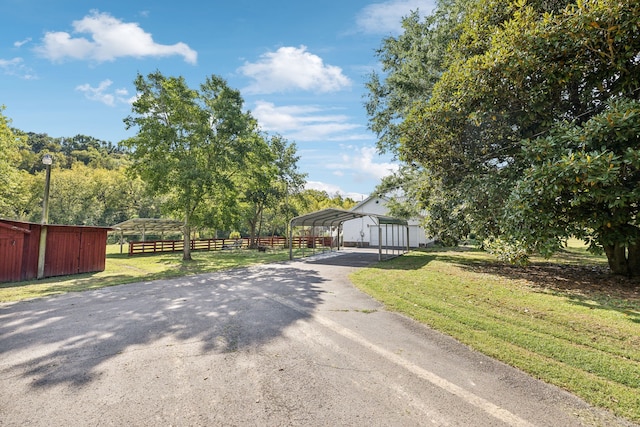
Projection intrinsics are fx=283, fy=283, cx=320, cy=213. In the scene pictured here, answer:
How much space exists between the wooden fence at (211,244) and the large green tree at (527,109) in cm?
1327

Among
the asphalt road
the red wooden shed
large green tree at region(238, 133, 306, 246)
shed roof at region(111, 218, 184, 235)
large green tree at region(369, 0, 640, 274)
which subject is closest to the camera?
the asphalt road

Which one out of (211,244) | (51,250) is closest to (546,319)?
(51,250)

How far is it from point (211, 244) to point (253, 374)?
901 inches

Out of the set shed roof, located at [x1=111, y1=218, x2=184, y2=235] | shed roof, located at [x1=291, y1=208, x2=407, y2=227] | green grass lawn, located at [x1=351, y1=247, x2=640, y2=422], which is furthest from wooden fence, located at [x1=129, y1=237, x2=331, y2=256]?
green grass lawn, located at [x1=351, y1=247, x2=640, y2=422]

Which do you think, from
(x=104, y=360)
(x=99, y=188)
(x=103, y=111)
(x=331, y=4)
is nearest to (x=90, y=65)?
(x=103, y=111)

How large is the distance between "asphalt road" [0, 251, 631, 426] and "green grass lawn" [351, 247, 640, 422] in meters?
0.40

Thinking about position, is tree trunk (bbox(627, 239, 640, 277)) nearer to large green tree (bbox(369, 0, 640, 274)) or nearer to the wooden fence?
large green tree (bbox(369, 0, 640, 274))

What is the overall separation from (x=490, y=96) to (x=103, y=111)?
17.2m

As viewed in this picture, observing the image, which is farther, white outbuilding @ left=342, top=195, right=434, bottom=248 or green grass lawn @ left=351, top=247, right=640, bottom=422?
white outbuilding @ left=342, top=195, right=434, bottom=248

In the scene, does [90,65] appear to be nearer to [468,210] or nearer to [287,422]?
[287,422]

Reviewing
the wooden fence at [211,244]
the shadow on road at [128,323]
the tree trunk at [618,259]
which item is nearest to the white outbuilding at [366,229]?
the wooden fence at [211,244]

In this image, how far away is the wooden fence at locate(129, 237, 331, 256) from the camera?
2095 cm

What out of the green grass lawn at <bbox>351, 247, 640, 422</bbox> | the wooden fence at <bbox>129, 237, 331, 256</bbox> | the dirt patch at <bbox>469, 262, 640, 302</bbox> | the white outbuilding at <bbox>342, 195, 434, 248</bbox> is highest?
the white outbuilding at <bbox>342, 195, 434, 248</bbox>

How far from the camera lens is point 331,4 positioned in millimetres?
9836
